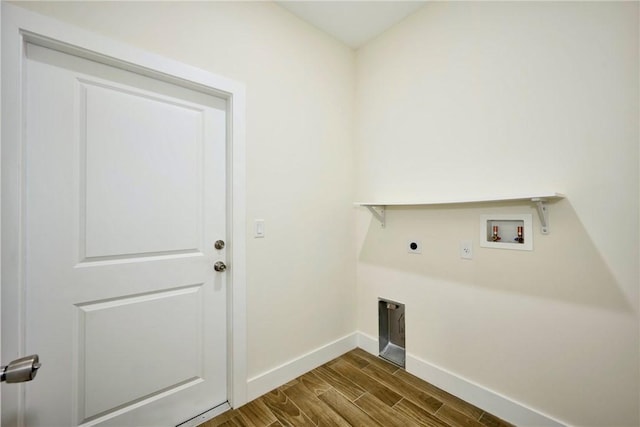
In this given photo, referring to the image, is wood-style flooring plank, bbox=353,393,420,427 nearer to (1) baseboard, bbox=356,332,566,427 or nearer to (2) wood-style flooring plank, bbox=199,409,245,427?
(1) baseboard, bbox=356,332,566,427

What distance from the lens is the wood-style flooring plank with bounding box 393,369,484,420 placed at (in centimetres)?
157

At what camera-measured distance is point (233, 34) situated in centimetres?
162

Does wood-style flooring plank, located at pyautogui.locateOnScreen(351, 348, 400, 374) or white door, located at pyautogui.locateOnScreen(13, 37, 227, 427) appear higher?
white door, located at pyautogui.locateOnScreen(13, 37, 227, 427)

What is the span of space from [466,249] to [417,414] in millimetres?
1013

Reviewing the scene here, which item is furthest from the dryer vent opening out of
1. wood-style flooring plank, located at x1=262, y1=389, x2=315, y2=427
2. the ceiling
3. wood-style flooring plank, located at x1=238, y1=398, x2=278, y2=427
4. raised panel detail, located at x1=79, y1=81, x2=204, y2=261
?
the ceiling

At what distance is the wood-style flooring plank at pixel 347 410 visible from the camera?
1.51 meters

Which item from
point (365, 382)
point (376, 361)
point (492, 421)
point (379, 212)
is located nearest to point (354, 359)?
point (376, 361)

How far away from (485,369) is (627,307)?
76 cm

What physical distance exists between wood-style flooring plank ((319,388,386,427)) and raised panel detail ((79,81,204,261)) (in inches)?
48.9

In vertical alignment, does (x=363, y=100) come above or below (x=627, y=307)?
above

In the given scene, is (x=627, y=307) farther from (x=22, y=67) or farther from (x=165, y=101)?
(x=22, y=67)

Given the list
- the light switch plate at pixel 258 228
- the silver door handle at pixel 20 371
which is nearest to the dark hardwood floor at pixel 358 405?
the light switch plate at pixel 258 228

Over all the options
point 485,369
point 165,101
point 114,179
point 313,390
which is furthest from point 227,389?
point 165,101

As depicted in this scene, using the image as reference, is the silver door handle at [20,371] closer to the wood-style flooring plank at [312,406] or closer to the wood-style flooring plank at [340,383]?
the wood-style flooring plank at [312,406]
